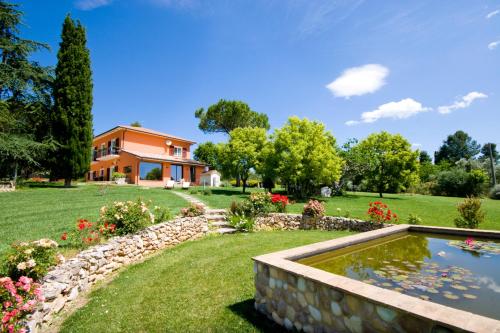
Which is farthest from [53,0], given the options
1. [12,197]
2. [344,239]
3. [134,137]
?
[134,137]

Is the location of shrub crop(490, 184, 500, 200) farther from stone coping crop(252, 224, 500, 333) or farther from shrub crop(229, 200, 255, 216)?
stone coping crop(252, 224, 500, 333)

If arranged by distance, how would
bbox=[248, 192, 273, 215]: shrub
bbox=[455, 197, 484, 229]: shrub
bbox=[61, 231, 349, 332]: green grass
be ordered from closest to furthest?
1. bbox=[61, 231, 349, 332]: green grass
2. bbox=[455, 197, 484, 229]: shrub
3. bbox=[248, 192, 273, 215]: shrub

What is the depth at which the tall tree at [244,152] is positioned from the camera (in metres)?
23.5

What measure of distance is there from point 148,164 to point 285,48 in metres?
20.3

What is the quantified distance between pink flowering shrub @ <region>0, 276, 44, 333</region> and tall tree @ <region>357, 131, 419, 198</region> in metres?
26.4

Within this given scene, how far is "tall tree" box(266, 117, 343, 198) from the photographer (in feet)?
65.3

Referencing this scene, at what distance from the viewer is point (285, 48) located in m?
12.7

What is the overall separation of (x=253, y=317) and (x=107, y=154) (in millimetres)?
32556

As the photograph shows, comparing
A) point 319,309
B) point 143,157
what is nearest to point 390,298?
point 319,309

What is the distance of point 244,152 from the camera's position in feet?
77.1

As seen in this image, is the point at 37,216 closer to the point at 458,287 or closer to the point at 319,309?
the point at 319,309

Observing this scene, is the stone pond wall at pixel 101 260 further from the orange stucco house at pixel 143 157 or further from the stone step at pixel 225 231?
the orange stucco house at pixel 143 157

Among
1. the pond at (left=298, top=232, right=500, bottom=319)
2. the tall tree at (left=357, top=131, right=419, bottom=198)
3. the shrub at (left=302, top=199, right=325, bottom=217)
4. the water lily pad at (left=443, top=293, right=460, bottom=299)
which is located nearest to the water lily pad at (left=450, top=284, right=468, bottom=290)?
the pond at (left=298, top=232, right=500, bottom=319)

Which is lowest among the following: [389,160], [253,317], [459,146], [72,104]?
[253,317]
